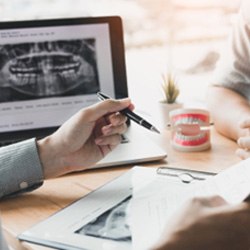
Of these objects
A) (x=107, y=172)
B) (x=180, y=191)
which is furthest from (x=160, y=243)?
(x=107, y=172)

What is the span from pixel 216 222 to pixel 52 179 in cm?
48

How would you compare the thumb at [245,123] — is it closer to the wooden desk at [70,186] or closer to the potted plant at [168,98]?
the wooden desk at [70,186]

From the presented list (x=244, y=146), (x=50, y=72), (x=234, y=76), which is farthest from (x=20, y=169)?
(x=234, y=76)

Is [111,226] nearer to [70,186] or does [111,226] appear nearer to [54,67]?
[70,186]

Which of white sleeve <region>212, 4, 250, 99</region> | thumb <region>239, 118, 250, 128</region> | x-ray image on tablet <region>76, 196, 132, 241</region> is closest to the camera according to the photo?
x-ray image on tablet <region>76, 196, 132, 241</region>

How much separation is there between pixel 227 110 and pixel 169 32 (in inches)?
22.4

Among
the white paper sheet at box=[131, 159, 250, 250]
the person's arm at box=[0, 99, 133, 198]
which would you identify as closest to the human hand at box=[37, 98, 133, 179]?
the person's arm at box=[0, 99, 133, 198]

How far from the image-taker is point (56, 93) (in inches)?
51.2

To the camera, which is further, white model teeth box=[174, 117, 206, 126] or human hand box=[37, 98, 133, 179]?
white model teeth box=[174, 117, 206, 126]

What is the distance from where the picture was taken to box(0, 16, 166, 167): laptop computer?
1.27m

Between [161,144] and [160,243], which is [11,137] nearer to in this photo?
[161,144]

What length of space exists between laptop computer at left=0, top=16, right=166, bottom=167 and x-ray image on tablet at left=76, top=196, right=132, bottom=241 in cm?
44

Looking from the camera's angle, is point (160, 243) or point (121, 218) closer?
point (160, 243)

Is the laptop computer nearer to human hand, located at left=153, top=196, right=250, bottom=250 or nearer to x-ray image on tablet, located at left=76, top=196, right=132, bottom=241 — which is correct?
x-ray image on tablet, located at left=76, top=196, right=132, bottom=241
